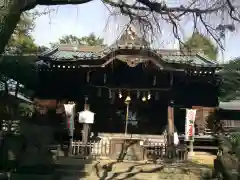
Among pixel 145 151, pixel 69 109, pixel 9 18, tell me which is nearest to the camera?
pixel 9 18

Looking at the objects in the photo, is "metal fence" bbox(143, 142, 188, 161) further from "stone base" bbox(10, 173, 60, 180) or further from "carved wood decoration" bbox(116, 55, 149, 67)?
"stone base" bbox(10, 173, 60, 180)

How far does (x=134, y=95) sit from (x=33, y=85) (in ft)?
17.4

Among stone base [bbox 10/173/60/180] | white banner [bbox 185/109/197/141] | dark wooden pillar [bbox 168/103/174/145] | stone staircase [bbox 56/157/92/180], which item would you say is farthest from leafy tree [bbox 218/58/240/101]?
stone base [bbox 10/173/60/180]

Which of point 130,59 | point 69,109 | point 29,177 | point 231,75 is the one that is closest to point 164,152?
point 130,59

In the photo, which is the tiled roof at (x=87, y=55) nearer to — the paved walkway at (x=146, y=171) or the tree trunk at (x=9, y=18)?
the paved walkway at (x=146, y=171)

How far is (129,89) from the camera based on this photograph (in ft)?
61.3

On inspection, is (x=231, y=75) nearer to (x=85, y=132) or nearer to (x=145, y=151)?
(x=145, y=151)

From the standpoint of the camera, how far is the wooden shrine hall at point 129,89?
18078 millimetres

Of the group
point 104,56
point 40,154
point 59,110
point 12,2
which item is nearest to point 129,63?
point 104,56

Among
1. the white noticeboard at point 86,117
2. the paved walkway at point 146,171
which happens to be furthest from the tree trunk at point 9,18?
the white noticeboard at point 86,117

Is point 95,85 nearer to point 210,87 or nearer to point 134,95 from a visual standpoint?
point 134,95

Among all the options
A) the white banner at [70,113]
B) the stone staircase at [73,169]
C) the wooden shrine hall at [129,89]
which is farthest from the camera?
the wooden shrine hall at [129,89]

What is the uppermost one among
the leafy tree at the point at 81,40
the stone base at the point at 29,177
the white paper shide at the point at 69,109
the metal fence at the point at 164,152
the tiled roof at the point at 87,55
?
the leafy tree at the point at 81,40

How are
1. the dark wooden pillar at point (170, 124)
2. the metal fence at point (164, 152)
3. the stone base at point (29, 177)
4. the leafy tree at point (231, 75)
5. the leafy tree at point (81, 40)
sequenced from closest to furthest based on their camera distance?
1. the stone base at point (29, 177)
2. the metal fence at point (164, 152)
3. the dark wooden pillar at point (170, 124)
4. the leafy tree at point (231, 75)
5. the leafy tree at point (81, 40)
